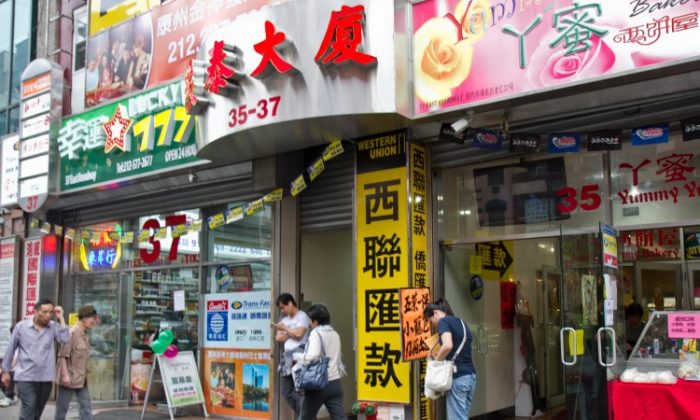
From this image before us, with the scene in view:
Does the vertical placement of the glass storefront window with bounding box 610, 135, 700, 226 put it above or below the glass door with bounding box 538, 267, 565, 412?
above

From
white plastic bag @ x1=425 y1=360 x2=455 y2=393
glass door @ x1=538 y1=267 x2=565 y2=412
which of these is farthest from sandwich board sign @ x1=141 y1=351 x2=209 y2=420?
glass door @ x1=538 y1=267 x2=565 y2=412

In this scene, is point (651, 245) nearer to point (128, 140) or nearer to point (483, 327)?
point (483, 327)

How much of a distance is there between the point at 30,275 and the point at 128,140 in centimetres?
400

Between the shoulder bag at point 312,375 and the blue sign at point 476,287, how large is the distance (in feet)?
9.72

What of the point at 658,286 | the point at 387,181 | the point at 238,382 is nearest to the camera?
the point at 387,181

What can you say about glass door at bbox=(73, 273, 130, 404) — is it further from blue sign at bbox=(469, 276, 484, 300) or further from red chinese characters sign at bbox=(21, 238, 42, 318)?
blue sign at bbox=(469, 276, 484, 300)

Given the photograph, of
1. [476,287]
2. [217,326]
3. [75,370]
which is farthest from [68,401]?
[476,287]

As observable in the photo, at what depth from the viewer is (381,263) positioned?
830cm

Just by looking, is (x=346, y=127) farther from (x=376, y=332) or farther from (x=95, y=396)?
(x=95, y=396)

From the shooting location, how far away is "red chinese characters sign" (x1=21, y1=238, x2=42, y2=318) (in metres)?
13.0

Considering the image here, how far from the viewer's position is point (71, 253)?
1324 cm

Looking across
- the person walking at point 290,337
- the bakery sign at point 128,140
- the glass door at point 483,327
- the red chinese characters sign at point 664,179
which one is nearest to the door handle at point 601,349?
the red chinese characters sign at point 664,179

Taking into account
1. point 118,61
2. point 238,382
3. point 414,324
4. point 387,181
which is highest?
point 118,61

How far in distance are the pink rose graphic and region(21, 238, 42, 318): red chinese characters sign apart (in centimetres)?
978
